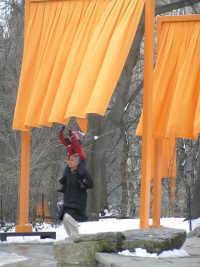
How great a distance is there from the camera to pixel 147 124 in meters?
11.0

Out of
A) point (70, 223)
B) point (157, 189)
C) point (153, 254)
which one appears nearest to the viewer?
point (153, 254)

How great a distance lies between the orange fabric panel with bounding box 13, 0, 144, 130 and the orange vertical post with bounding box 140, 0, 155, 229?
1.17 ft

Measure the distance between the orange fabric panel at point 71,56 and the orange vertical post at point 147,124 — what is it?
0.36 meters

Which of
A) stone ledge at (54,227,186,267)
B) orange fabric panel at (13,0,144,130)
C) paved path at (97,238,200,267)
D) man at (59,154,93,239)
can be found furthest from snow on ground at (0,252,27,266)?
paved path at (97,238,200,267)

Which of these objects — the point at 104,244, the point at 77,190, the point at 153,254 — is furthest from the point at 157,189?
the point at 153,254

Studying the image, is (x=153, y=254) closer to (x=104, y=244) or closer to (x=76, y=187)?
(x=104, y=244)

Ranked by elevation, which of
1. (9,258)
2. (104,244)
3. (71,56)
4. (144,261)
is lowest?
(9,258)

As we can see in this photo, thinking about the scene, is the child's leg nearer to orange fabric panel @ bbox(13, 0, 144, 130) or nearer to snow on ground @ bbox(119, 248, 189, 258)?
orange fabric panel @ bbox(13, 0, 144, 130)

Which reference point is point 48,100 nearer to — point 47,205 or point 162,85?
point 162,85

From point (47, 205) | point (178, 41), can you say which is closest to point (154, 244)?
point (178, 41)

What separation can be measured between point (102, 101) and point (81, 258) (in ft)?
9.10

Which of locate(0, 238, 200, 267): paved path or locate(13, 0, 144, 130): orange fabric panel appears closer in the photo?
locate(0, 238, 200, 267): paved path

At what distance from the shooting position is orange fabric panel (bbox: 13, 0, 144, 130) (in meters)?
10.5

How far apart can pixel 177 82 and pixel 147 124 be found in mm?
2222
